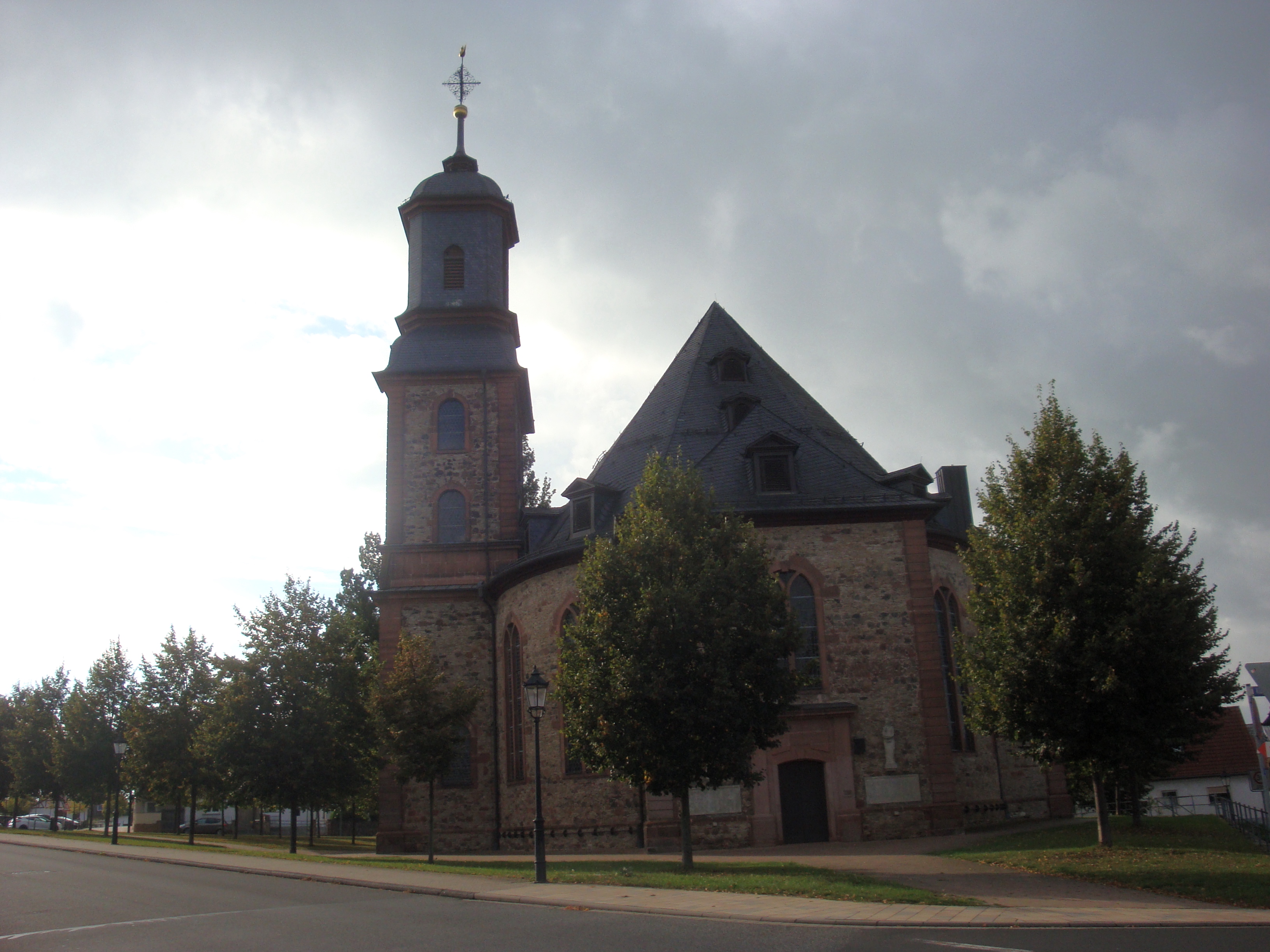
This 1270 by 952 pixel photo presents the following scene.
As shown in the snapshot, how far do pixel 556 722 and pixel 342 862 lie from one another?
6376mm

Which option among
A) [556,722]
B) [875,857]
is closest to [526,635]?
[556,722]

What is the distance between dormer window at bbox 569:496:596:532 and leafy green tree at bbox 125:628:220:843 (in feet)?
45.9

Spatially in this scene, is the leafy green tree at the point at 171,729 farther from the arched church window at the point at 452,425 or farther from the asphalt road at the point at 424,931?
the asphalt road at the point at 424,931

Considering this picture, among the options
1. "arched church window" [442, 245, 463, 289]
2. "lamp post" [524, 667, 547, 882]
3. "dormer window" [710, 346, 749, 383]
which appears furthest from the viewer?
"arched church window" [442, 245, 463, 289]

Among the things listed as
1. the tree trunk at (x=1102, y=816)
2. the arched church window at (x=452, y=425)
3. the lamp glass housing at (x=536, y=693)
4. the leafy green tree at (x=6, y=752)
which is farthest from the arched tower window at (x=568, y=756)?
the leafy green tree at (x=6, y=752)

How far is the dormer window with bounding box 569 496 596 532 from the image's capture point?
85.9 ft

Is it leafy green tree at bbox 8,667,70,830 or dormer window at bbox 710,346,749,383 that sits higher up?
dormer window at bbox 710,346,749,383

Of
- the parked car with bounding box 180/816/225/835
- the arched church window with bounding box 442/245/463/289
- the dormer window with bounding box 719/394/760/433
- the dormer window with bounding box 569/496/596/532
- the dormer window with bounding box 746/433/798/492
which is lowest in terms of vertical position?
the parked car with bounding box 180/816/225/835

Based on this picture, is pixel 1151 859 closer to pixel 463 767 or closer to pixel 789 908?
pixel 789 908

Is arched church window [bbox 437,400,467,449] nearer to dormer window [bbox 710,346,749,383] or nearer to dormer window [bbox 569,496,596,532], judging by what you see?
dormer window [bbox 569,496,596,532]

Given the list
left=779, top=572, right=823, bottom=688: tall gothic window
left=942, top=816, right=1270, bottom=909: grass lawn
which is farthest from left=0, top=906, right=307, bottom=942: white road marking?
left=779, top=572, right=823, bottom=688: tall gothic window

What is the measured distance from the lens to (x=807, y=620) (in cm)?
2345

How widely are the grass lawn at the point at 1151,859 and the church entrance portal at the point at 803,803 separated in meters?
3.78

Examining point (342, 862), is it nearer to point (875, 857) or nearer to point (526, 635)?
point (526, 635)
